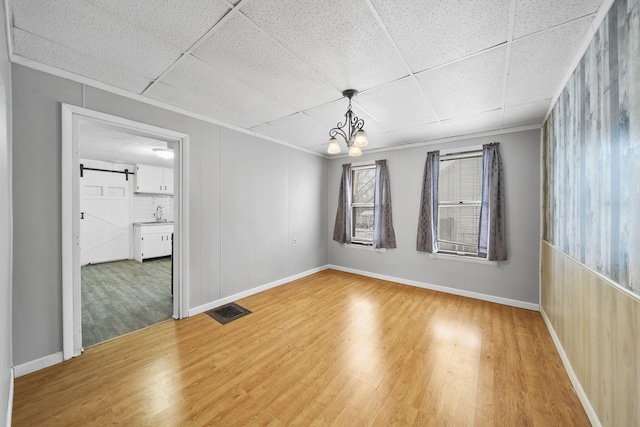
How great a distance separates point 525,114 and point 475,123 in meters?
0.50

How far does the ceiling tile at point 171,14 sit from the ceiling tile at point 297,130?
4.95 feet

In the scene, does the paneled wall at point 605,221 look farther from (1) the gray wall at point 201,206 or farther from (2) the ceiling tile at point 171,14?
(1) the gray wall at point 201,206

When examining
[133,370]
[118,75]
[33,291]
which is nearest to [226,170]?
[118,75]

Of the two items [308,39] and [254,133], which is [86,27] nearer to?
[308,39]

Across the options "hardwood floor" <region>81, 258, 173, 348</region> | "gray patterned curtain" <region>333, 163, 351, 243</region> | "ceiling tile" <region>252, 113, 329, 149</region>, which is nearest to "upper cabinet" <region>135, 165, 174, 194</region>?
"hardwood floor" <region>81, 258, 173, 348</region>

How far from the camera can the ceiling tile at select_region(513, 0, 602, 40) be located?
1296 millimetres

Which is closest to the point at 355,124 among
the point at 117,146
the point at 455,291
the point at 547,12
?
the point at 547,12

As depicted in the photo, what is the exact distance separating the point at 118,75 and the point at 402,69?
247 centimetres

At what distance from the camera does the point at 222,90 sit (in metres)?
2.32

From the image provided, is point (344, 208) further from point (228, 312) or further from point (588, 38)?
point (588, 38)

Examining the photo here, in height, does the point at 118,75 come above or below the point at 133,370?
above

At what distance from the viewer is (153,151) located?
466 cm

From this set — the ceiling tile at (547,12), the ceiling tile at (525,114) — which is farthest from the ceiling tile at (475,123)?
the ceiling tile at (547,12)

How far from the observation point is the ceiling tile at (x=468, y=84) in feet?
6.01
